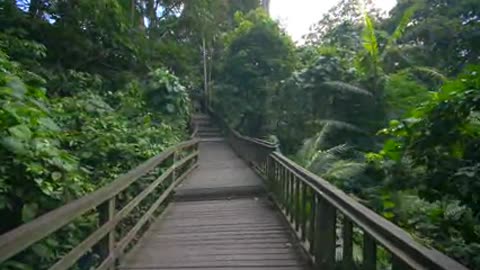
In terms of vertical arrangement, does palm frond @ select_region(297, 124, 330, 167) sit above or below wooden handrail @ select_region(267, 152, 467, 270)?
above

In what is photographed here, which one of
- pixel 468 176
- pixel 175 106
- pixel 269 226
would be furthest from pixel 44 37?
pixel 468 176

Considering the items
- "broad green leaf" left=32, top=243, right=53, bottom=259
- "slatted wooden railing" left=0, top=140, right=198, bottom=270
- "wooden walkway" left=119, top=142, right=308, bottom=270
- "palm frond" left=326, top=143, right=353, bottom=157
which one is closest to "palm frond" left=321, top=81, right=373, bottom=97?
"palm frond" left=326, top=143, right=353, bottom=157

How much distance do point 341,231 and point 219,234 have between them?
155cm

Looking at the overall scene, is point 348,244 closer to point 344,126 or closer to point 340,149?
point 340,149

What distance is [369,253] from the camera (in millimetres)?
2605

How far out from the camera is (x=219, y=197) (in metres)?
8.40

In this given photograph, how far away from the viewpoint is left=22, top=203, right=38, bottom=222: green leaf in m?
2.99

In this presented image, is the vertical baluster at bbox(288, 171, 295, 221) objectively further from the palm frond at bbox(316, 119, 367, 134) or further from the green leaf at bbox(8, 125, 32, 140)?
the palm frond at bbox(316, 119, 367, 134)

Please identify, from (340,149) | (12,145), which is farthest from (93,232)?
(340,149)

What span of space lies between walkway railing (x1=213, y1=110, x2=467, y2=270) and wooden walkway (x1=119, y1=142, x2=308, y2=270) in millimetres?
257

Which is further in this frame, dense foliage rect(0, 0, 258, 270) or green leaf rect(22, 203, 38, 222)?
dense foliage rect(0, 0, 258, 270)

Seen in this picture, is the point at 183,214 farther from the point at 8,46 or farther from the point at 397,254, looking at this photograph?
the point at 397,254

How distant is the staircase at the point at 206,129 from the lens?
2355cm

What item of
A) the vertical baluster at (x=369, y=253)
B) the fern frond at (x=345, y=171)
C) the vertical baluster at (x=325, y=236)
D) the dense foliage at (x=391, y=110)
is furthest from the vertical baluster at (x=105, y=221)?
the fern frond at (x=345, y=171)
